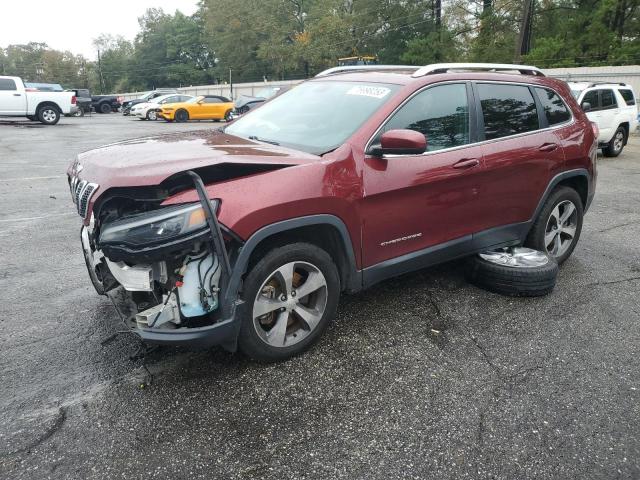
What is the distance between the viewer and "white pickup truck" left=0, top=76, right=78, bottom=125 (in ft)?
66.9

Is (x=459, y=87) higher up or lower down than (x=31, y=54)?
lower down

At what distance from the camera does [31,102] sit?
834 inches

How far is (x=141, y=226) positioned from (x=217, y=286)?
52cm

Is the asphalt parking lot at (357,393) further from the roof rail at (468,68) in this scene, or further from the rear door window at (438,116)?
the roof rail at (468,68)

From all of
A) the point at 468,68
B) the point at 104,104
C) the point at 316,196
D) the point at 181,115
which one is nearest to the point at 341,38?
the point at 104,104

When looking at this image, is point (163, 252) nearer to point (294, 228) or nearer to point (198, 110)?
point (294, 228)

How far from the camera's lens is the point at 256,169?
2830mm

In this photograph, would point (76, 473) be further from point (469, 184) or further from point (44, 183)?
point (44, 183)

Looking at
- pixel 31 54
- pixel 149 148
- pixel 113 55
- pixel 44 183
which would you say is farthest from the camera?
pixel 31 54

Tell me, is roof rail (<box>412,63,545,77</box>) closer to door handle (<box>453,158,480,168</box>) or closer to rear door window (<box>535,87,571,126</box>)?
rear door window (<box>535,87,571,126</box>)

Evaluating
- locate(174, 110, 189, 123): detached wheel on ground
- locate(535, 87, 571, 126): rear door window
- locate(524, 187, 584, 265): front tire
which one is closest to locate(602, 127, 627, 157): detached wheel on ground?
locate(524, 187, 584, 265): front tire

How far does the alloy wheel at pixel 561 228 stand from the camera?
4.69 metres

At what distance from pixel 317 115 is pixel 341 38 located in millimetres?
56316

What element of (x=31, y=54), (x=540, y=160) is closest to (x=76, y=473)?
(x=540, y=160)
